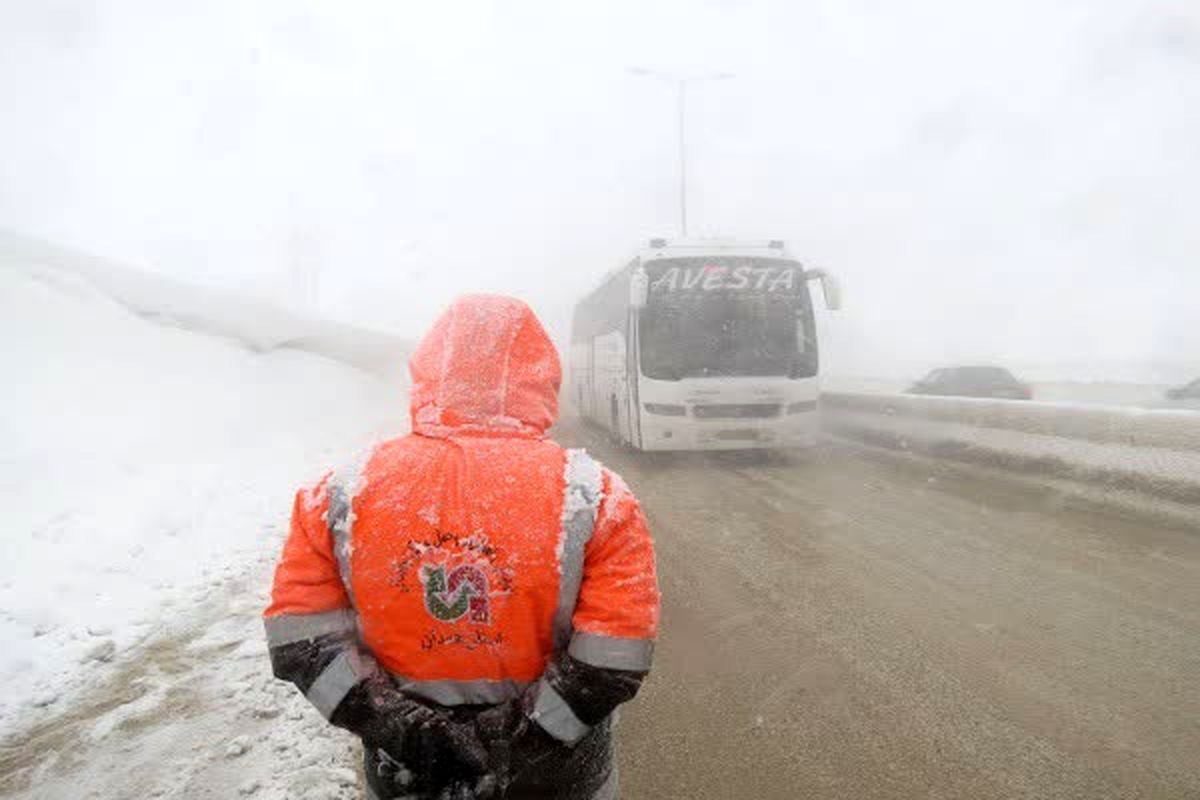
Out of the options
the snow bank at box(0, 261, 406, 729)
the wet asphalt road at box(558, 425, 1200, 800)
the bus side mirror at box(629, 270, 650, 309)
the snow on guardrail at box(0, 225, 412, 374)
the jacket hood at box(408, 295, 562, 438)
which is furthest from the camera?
the snow on guardrail at box(0, 225, 412, 374)

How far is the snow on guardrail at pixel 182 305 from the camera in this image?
59.6 ft

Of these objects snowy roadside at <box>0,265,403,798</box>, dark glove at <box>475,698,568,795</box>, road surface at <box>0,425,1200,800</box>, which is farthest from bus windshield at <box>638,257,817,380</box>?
dark glove at <box>475,698,568,795</box>

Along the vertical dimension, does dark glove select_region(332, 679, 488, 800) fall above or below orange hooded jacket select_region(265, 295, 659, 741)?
below

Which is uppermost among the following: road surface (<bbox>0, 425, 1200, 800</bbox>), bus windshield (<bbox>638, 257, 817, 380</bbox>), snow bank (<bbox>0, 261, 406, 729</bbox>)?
bus windshield (<bbox>638, 257, 817, 380</bbox>)

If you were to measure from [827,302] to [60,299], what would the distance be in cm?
1408

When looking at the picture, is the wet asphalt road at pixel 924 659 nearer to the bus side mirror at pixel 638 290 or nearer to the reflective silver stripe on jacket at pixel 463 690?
the reflective silver stripe on jacket at pixel 463 690

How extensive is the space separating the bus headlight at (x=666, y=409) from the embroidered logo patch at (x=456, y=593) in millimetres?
10001

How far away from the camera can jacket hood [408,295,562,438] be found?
170cm

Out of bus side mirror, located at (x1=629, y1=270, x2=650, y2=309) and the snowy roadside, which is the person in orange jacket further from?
bus side mirror, located at (x1=629, y1=270, x2=650, y2=309)

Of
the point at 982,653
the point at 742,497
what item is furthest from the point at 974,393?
the point at 982,653

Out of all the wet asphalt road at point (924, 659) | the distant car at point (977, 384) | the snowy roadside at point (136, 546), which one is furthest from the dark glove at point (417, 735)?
the distant car at point (977, 384)

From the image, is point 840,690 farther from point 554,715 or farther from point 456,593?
point 456,593

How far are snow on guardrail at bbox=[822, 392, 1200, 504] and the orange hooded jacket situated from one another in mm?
7821

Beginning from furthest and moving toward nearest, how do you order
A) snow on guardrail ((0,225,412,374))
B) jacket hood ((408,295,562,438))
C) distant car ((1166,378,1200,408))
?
1. snow on guardrail ((0,225,412,374))
2. distant car ((1166,378,1200,408))
3. jacket hood ((408,295,562,438))
